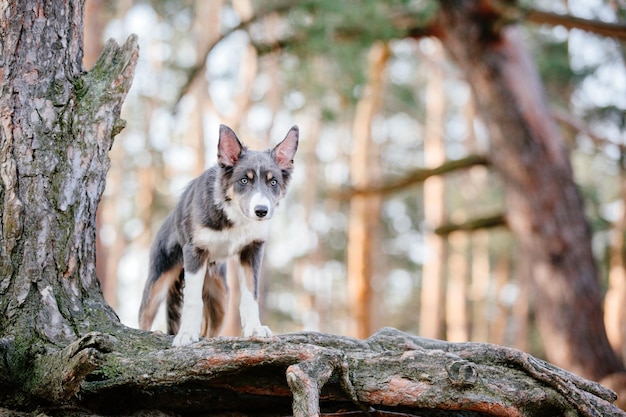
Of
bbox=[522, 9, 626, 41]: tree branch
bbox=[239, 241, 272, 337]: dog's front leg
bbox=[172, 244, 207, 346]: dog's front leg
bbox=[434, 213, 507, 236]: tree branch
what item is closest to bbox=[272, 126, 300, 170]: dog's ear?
bbox=[239, 241, 272, 337]: dog's front leg

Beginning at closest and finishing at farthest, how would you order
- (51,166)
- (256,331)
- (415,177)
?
(51,166)
(256,331)
(415,177)

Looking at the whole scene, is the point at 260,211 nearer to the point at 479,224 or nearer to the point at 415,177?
the point at 479,224

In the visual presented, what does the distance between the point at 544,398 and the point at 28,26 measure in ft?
13.6

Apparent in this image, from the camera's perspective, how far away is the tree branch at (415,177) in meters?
12.7

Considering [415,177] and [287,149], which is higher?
[415,177]

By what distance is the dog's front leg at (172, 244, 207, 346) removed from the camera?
536cm

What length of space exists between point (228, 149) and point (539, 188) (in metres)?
6.84

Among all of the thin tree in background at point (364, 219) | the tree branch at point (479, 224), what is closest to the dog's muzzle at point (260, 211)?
the tree branch at point (479, 224)

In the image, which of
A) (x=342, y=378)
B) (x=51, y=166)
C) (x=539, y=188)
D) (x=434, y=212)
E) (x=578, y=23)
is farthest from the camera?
(x=434, y=212)

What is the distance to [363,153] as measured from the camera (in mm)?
20438

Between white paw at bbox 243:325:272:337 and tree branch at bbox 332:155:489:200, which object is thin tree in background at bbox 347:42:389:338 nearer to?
tree branch at bbox 332:155:489:200

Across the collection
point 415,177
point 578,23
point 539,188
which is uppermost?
point 578,23

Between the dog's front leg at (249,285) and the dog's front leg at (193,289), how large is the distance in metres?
0.30

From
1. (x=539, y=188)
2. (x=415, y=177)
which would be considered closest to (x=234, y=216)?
(x=539, y=188)
